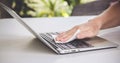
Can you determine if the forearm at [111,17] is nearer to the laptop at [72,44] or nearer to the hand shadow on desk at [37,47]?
the laptop at [72,44]

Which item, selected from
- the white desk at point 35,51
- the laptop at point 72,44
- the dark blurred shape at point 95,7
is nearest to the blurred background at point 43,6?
the dark blurred shape at point 95,7

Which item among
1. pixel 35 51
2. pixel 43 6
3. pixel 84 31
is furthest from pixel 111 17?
pixel 43 6

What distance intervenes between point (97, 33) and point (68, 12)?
1893 millimetres

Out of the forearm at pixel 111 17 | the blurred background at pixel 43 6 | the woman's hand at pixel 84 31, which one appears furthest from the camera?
the blurred background at pixel 43 6

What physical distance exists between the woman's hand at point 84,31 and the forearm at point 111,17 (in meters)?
0.06

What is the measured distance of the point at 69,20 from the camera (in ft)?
4.11

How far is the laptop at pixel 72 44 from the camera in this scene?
789 mm

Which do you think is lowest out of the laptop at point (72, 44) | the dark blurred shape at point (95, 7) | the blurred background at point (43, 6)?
the blurred background at point (43, 6)

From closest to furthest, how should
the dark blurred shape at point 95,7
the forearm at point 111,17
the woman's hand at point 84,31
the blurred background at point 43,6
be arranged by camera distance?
the woman's hand at point 84,31 < the forearm at point 111,17 < the dark blurred shape at point 95,7 < the blurred background at point 43,6

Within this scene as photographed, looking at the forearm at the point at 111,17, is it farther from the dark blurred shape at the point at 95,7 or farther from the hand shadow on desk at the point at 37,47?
the dark blurred shape at the point at 95,7

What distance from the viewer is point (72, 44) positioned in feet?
2.73

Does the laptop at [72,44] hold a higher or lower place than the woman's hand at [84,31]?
lower

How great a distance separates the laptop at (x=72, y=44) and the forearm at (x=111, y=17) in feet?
0.51

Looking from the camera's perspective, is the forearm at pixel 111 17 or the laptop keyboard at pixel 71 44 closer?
the laptop keyboard at pixel 71 44
